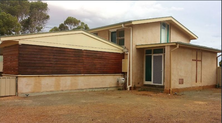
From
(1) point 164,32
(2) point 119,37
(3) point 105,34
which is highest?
(1) point 164,32

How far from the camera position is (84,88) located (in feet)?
38.6

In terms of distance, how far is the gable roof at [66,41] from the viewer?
9477 mm

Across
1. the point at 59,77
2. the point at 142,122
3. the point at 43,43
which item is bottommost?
the point at 142,122

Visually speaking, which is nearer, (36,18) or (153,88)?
(153,88)

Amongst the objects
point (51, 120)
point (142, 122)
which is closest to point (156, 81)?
point (142, 122)

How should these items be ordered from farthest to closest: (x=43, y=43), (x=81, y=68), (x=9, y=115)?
(x=81, y=68) → (x=43, y=43) → (x=9, y=115)

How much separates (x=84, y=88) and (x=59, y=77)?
175 cm

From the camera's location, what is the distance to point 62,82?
10805mm

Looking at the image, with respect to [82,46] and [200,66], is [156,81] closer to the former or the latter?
[200,66]

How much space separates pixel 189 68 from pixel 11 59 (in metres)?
10.7

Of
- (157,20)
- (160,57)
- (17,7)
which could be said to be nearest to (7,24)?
(17,7)

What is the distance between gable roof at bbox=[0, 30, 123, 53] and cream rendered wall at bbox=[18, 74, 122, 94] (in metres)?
1.67

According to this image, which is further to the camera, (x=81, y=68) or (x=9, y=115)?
(x=81, y=68)

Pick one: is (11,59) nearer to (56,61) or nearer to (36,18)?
(56,61)
